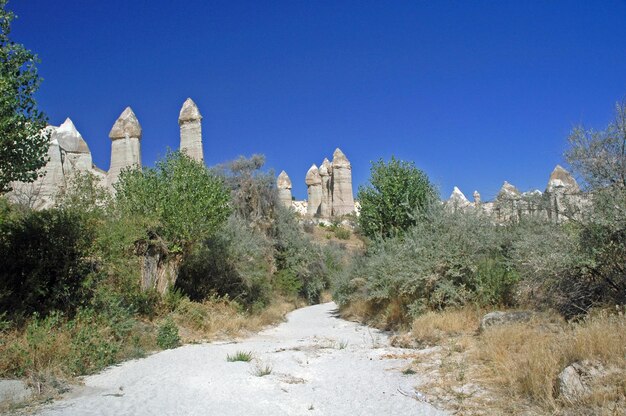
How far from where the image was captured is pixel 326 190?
196 feet

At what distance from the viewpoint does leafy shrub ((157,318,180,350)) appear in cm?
1171

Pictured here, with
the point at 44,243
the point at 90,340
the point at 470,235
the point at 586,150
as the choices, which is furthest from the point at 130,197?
the point at 586,150

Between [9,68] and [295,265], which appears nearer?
[9,68]

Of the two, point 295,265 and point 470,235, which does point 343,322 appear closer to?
point 470,235

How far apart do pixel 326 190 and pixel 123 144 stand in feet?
125

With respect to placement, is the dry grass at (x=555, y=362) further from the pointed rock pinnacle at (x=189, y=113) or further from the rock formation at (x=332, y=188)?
the rock formation at (x=332, y=188)

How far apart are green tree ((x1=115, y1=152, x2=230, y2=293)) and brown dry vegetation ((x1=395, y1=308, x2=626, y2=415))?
8.69 metres

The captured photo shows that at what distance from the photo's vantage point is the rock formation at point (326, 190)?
5775cm

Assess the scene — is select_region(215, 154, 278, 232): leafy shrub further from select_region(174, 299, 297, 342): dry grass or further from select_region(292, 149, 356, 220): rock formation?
select_region(292, 149, 356, 220): rock formation

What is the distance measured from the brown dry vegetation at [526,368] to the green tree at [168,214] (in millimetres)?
8690

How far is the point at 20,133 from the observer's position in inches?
336

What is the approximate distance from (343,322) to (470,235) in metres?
7.29

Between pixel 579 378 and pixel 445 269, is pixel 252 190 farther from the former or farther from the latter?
pixel 579 378

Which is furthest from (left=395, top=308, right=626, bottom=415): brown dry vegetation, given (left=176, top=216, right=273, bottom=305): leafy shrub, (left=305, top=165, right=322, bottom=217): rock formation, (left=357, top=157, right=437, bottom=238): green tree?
(left=305, top=165, right=322, bottom=217): rock formation
